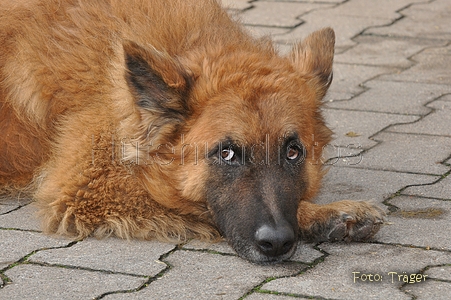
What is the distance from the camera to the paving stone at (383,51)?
8.36m

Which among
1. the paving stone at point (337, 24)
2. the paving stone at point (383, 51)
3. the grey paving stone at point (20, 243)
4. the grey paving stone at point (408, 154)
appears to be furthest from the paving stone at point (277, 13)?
the grey paving stone at point (20, 243)

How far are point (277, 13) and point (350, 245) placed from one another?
5.44 meters

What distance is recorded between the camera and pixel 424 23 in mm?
9555

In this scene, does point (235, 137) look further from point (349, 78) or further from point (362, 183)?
point (349, 78)

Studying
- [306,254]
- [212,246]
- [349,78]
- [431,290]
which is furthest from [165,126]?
[349,78]

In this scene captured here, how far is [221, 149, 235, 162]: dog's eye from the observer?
14.9ft

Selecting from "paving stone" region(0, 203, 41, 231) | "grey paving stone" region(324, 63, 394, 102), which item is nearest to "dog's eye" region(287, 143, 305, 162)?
"paving stone" region(0, 203, 41, 231)

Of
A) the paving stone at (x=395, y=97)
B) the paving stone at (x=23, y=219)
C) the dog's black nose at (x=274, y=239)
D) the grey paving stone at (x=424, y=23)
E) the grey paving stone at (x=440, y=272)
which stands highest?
the grey paving stone at (x=424, y=23)

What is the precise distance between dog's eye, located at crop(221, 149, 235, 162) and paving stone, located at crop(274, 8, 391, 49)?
4.33m

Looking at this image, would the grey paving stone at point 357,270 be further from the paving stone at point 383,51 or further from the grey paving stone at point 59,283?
the paving stone at point 383,51

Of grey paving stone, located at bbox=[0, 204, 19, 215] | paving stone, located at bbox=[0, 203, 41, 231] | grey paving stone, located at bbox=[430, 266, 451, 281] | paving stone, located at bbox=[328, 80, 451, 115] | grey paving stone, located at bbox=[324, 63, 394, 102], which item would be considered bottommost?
grey paving stone, located at bbox=[430, 266, 451, 281]

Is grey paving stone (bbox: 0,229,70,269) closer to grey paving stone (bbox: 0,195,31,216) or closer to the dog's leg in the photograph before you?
grey paving stone (bbox: 0,195,31,216)

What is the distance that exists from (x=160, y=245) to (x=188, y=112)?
0.76 metres

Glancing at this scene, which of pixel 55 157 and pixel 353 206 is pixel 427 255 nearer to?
pixel 353 206
